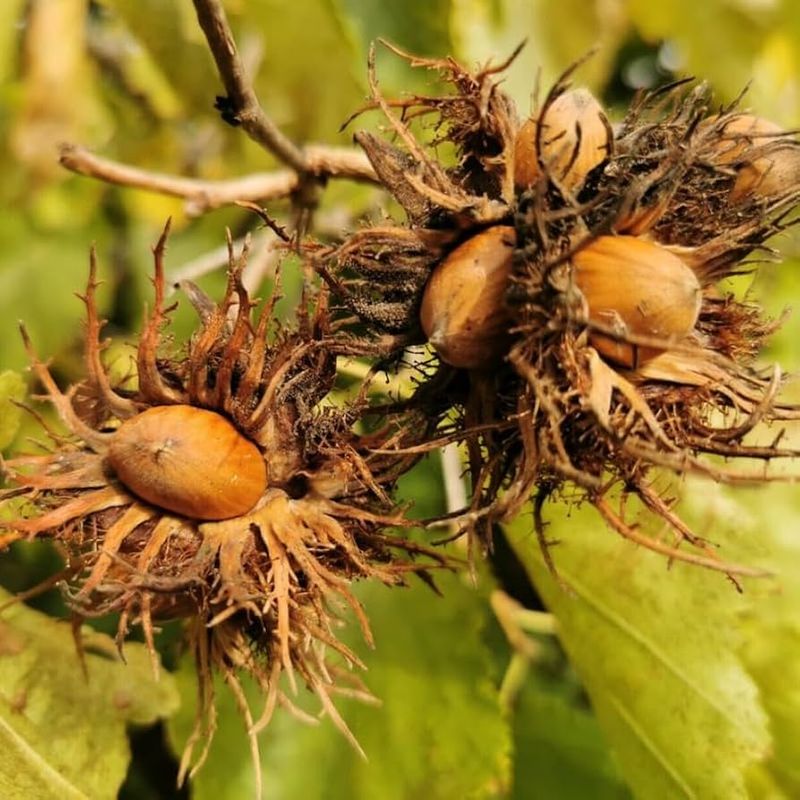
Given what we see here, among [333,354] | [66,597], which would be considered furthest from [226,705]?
[333,354]

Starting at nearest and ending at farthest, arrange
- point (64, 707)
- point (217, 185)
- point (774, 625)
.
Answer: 1. point (64, 707)
2. point (217, 185)
3. point (774, 625)

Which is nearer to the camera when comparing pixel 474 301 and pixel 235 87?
pixel 474 301

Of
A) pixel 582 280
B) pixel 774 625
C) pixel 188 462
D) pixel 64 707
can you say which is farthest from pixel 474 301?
pixel 774 625

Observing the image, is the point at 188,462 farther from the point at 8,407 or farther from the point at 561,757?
the point at 561,757

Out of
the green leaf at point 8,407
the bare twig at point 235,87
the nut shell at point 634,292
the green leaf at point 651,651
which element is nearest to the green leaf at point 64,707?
the green leaf at point 8,407

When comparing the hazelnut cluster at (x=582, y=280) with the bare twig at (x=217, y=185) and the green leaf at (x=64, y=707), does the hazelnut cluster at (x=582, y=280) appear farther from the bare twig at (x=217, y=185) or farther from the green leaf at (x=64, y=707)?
the green leaf at (x=64, y=707)

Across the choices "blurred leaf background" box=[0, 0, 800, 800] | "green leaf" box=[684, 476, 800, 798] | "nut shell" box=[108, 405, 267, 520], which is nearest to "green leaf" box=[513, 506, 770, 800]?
"blurred leaf background" box=[0, 0, 800, 800]

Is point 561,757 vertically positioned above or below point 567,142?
below

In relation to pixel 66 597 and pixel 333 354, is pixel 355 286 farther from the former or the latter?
pixel 66 597
